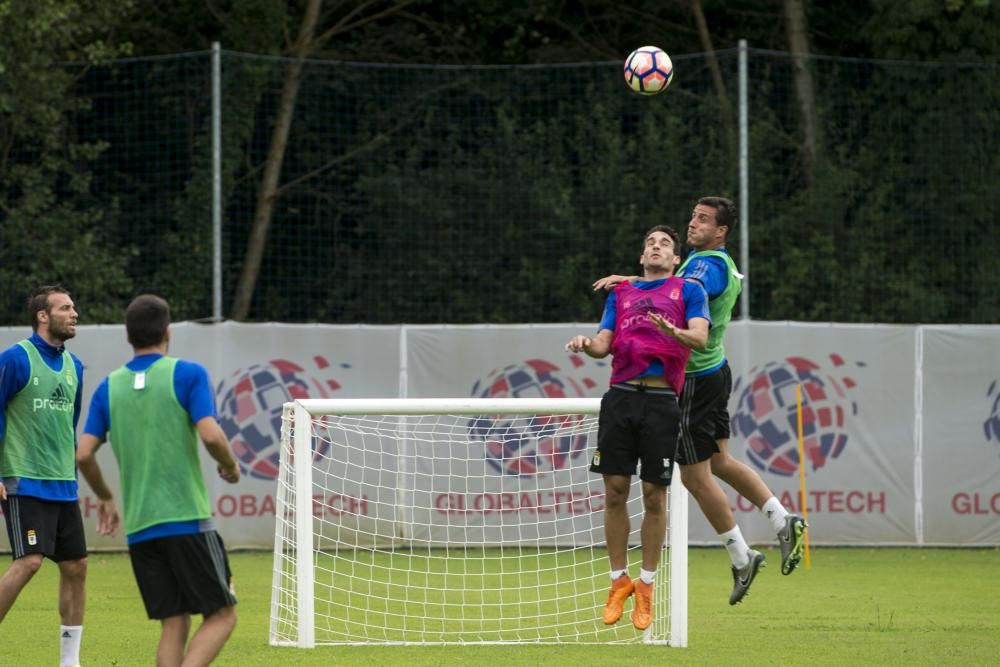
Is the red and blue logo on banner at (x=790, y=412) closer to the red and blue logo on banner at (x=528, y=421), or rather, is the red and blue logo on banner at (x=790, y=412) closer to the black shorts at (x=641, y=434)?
the red and blue logo on banner at (x=528, y=421)

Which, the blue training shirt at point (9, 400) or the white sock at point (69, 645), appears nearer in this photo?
the white sock at point (69, 645)

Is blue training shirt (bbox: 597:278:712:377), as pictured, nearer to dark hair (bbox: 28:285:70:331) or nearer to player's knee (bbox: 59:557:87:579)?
dark hair (bbox: 28:285:70:331)

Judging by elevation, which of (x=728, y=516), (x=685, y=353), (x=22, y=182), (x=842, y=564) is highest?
(x=22, y=182)

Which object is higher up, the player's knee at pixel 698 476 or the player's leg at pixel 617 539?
the player's knee at pixel 698 476

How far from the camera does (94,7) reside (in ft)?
67.2

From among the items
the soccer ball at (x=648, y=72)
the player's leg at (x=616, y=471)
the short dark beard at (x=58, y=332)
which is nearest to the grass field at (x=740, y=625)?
the player's leg at (x=616, y=471)

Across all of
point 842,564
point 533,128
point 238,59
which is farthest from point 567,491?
point 238,59

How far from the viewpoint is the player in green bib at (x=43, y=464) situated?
28.3 ft

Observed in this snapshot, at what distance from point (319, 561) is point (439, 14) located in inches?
499

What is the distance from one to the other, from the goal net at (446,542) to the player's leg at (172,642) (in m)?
2.93

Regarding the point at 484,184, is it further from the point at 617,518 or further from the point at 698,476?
the point at 617,518

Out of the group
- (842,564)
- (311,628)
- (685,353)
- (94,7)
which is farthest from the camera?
(94,7)

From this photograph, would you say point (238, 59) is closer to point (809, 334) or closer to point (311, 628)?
point (809, 334)

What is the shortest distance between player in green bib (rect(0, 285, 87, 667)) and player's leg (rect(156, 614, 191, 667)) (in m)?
2.11
